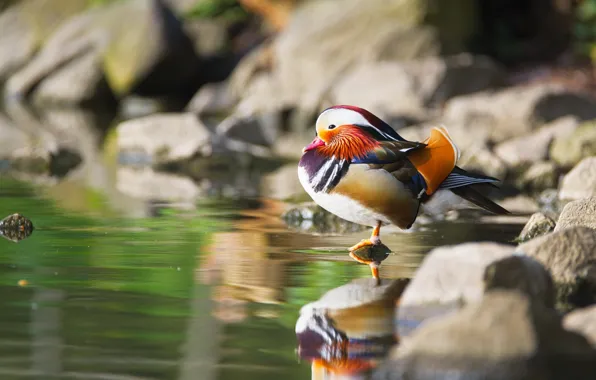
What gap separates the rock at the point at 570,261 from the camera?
5.12 m

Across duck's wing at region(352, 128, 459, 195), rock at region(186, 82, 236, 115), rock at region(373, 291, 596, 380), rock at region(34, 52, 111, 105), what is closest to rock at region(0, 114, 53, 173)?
duck's wing at region(352, 128, 459, 195)

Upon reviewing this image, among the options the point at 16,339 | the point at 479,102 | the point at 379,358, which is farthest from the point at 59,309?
the point at 479,102

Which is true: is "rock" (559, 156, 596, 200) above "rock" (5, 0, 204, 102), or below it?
below

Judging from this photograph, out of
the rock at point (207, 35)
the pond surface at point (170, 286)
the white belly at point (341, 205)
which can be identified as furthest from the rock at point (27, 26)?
the white belly at point (341, 205)

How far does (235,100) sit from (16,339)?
18.2 metres

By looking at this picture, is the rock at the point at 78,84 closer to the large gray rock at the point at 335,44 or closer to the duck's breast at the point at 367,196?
the large gray rock at the point at 335,44

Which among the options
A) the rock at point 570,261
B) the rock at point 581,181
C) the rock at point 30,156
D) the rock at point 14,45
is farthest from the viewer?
the rock at point 14,45

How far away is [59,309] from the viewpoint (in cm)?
492

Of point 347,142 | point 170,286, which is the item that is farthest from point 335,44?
point 170,286

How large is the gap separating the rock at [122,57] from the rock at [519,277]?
1934 centimetres

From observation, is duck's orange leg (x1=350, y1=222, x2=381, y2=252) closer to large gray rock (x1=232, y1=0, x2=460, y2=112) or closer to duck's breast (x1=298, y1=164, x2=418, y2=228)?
duck's breast (x1=298, y1=164, x2=418, y2=228)

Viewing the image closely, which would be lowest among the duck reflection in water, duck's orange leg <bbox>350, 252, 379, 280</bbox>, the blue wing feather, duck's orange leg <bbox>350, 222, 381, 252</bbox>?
duck's orange leg <bbox>350, 252, 379, 280</bbox>

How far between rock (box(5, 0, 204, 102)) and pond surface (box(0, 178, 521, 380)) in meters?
14.9

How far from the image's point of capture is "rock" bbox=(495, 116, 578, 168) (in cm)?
1187
